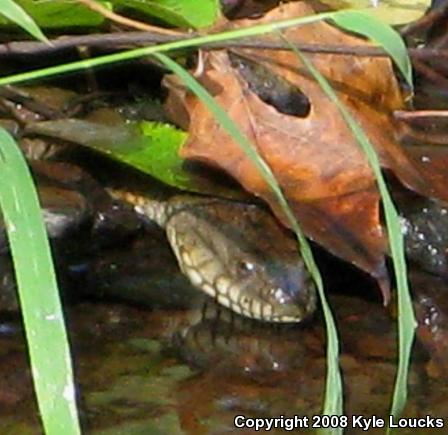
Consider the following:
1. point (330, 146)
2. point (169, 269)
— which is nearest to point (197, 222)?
point (169, 269)

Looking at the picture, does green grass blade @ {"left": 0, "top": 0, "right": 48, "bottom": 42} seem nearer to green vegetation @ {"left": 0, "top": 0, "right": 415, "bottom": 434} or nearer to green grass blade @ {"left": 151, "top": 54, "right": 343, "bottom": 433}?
green vegetation @ {"left": 0, "top": 0, "right": 415, "bottom": 434}

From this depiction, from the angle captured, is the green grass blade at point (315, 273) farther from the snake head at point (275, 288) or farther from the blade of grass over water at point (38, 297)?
the snake head at point (275, 288)


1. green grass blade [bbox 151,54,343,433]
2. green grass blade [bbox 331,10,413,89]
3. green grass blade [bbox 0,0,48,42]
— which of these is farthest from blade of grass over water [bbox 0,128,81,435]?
green grass blade [bbox 331,10,413,89]

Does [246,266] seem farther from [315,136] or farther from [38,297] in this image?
[38,297]

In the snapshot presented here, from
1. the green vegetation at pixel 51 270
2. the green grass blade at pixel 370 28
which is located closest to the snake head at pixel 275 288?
the green vegetation at pixel 51 270

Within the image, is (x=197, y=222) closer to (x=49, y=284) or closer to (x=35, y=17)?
(x=35, y=17)

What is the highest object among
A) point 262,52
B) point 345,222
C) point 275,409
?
point 262,52
